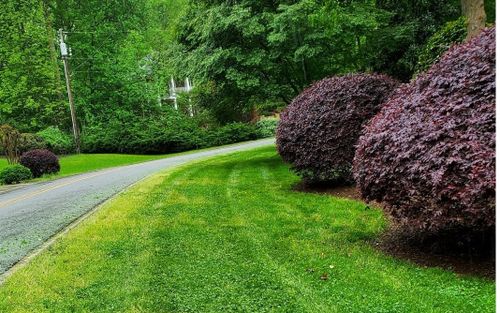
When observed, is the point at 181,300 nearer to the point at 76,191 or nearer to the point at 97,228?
the point at 97,228

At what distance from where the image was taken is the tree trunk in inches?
337

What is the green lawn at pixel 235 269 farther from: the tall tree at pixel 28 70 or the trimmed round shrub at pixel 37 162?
the tall tree at pixel 28 70

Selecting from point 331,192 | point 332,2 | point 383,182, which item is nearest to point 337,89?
point 331,192

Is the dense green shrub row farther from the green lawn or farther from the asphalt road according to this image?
the green lawn

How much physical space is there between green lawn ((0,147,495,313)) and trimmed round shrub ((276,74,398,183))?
0.99 m

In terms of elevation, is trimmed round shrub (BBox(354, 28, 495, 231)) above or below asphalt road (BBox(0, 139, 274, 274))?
above

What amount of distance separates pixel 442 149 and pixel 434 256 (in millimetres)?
1142

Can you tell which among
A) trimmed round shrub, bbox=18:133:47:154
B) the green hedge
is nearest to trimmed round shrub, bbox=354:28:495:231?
the green hedge

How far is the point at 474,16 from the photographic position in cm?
873

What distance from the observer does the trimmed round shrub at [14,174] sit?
55.5 ft

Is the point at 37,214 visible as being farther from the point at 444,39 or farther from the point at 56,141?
the point at 56,141

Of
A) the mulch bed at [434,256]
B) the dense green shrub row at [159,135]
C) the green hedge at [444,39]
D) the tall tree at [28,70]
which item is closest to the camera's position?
the mulch bed at [434,256]

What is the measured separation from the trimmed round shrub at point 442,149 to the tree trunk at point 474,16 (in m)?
4.50

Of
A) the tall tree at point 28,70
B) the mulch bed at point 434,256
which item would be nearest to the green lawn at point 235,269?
the mulch bed at point 434,256
